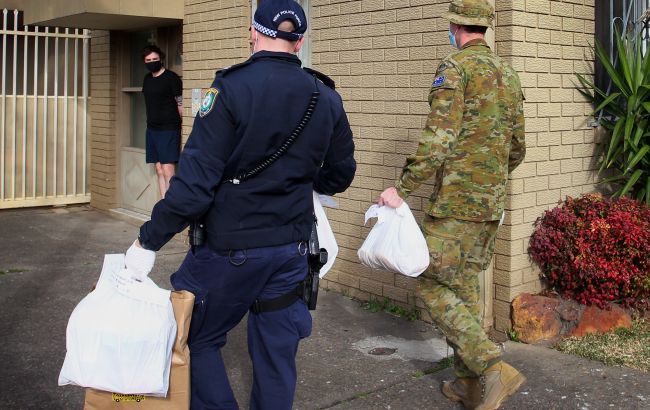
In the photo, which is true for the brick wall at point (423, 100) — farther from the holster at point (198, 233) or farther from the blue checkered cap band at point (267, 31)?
the holster at point (198, 233)

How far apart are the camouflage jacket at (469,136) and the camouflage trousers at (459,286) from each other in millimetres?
88

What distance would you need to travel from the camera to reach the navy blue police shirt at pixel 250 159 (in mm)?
2998

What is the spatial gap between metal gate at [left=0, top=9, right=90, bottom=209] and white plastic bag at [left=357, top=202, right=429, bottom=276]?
703 centimetres

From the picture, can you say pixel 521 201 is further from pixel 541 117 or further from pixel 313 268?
pixel 313 268

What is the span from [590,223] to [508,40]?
125cm

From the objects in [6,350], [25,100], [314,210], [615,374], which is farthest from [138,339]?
[25,100]

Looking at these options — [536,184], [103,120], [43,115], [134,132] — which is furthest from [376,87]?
[43,115]

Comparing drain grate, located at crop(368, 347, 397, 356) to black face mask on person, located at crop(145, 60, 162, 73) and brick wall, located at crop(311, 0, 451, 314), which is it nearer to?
brick wall, located at crop(311, 0, 451, 314)

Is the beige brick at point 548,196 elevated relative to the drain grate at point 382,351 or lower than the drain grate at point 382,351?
elevated

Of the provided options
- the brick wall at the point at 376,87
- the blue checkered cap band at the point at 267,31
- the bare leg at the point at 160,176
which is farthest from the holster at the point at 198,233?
the bare leg at the point at 160,176

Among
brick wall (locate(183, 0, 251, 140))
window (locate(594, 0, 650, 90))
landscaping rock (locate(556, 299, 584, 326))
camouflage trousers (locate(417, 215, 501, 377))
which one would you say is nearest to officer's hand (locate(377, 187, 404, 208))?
camouflage trousers (locate(417, 215, 501, 377))

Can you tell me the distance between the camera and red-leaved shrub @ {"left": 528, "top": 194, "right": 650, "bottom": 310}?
16.9 feet

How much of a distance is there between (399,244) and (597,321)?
78.4 inches

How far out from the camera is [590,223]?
5.23m
